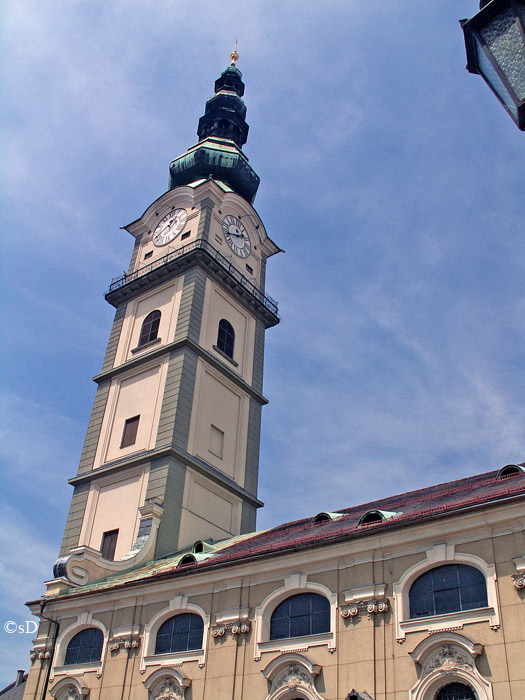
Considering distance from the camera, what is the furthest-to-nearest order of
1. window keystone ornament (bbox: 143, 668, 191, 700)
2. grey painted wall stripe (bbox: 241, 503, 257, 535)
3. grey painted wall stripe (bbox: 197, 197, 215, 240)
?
grey painted wall stripe (bbox: 197, 197, 215, 240), grey painted wall stripe (bbox: 241, 503, 257, 535), window keystone ornament (bbox: 143, 668, 191, 700)

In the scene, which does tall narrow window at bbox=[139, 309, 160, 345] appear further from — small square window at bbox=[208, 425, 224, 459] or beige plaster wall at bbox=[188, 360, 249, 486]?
small square window at bbox=[208, 425, 224, 459]

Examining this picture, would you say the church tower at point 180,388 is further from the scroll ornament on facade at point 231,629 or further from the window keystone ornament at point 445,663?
the window keystone ornament at point 445,663

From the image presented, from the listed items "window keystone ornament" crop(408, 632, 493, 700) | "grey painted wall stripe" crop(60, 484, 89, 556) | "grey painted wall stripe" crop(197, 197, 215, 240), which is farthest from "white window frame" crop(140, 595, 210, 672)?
"grey painted wall stripe" crop(197, 197, 215, 240)

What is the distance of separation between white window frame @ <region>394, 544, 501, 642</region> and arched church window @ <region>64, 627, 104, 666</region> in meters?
10.9

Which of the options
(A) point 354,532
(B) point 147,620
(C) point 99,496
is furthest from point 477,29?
(C) point 99,496

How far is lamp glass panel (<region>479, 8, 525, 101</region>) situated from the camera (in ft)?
18.3

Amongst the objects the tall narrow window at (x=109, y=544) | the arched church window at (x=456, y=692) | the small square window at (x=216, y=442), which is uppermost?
the small square window at (x=216, y=442)

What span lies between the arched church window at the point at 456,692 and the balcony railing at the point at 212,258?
25630 millimetres

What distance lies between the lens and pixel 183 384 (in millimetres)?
31625

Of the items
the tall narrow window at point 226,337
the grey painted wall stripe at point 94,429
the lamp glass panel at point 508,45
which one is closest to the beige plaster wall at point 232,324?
the tall narrow window at point 226,337

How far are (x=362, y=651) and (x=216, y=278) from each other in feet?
78.5

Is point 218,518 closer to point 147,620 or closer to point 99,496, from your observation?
point 99,496

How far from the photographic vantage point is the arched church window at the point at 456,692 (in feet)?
48.0

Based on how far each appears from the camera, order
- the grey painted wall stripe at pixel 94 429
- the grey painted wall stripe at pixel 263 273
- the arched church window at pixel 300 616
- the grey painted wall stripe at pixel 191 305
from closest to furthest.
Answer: the arched church window at pixel 300 616 < the grey painted wall stripe at pixel 94 429 < the grey painted wall stripe at pixel 191 305 < the grey painted wall stripe at pixel 263 273
